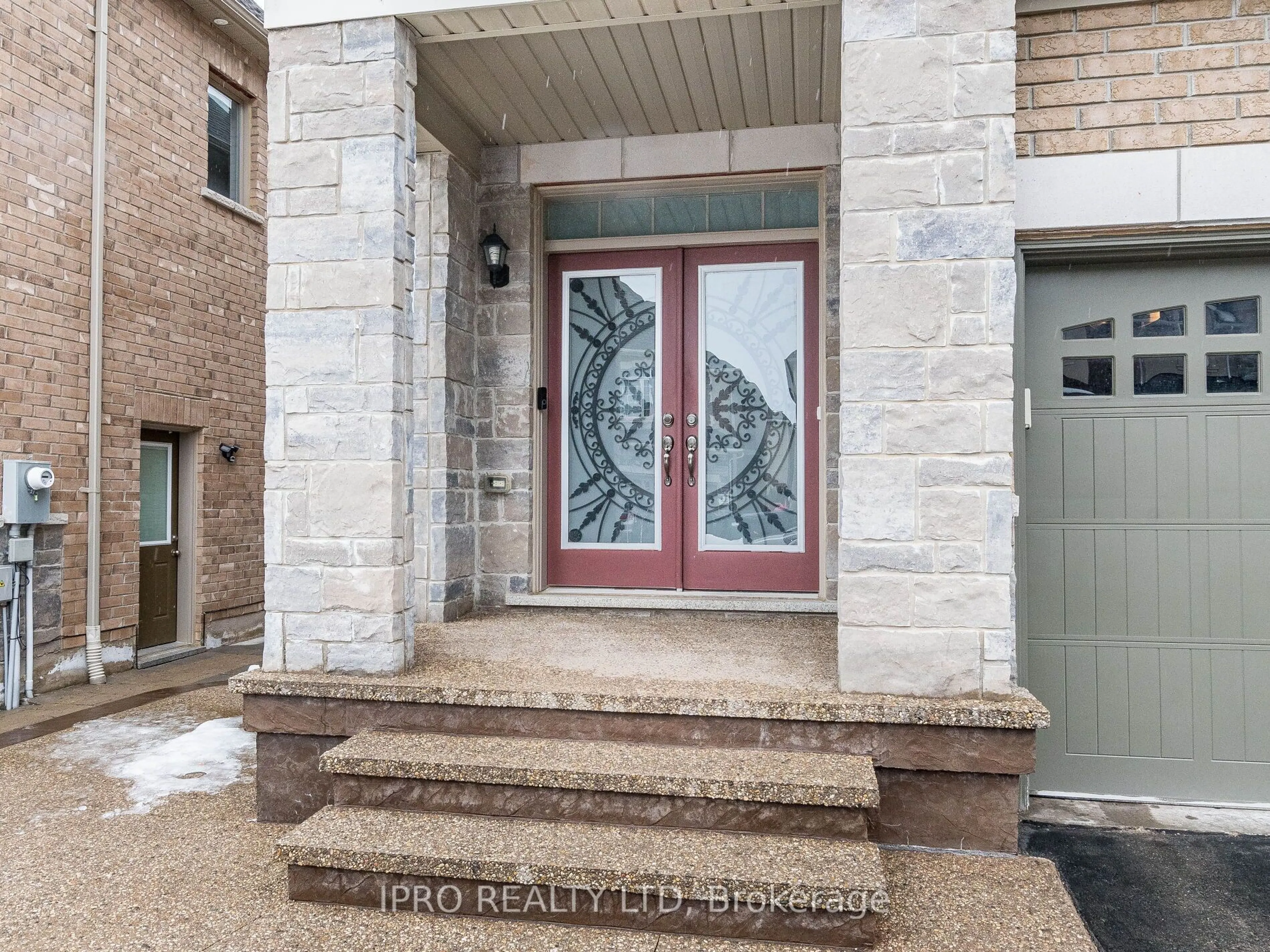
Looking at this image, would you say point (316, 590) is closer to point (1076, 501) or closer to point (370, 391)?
point (370, 391)

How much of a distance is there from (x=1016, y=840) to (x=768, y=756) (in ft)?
2.57

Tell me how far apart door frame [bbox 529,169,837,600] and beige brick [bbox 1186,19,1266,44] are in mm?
1584

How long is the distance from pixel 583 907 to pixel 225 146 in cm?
675

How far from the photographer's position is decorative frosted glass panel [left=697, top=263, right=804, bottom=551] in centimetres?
438

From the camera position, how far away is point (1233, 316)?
10.3 feet

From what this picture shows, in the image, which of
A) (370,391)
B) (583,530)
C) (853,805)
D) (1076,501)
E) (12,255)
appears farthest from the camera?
(12,255)

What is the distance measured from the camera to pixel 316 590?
2955mm

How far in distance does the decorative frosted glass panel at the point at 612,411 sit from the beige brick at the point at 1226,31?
2.45m

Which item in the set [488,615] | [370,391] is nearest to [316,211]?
[370,391]

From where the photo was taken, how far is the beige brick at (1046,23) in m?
3.07

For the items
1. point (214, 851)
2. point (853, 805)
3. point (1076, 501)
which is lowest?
point (214, 851)

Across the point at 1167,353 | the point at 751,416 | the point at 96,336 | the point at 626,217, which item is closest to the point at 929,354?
the point at 1167,353

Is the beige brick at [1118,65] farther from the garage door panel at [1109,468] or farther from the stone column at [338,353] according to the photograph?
the stone column at [338,353]

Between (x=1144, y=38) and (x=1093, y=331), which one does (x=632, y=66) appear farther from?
(x=1093, y=331)
